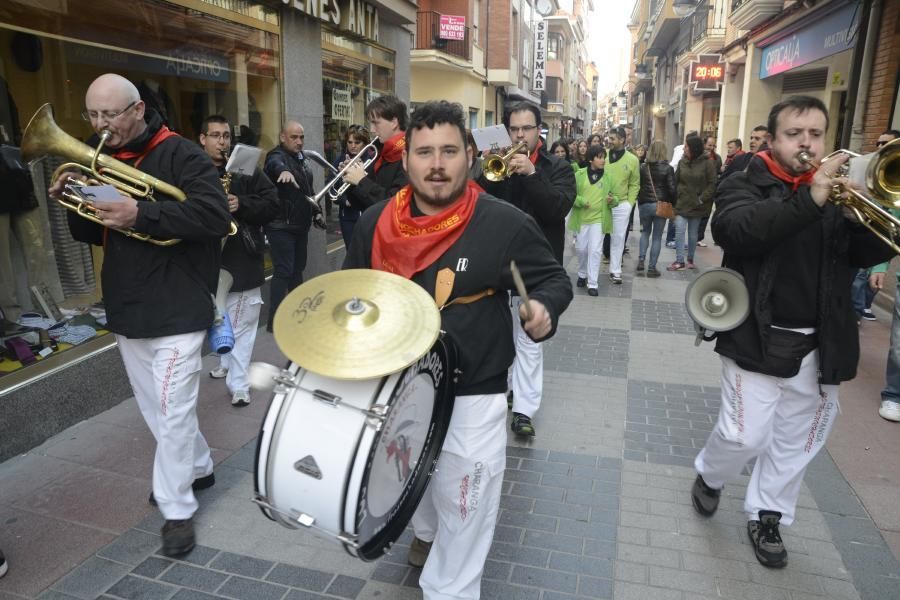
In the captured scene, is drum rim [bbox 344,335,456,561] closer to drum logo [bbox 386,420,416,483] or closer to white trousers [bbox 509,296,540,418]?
drum logo [bbox 386,420,416,483]

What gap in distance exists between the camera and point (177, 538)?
126 inches

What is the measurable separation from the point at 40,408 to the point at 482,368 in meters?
3.32

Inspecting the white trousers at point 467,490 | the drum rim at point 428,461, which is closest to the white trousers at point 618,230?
the white trousers at point 467,490

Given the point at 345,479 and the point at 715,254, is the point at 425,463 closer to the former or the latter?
the point at 345,479

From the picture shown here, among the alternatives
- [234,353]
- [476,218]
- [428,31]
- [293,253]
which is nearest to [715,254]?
[293,253]

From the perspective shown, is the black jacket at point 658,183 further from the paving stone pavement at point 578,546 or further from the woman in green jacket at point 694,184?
the paving stone pavement at point 578,546

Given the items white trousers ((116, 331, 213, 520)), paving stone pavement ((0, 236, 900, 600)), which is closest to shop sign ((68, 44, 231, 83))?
white trousers ((116, 331, 213, 520))

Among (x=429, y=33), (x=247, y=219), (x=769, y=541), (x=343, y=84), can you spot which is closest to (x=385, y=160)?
(x=247, y=219)

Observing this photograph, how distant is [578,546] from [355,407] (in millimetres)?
1819

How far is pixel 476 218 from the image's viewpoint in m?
2.50

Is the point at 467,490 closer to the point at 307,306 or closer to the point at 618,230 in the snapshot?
the point at 307,306

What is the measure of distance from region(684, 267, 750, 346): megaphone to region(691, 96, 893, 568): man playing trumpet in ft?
0.16

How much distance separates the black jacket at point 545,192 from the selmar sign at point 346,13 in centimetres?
416

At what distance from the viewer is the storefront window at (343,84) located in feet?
30.0
